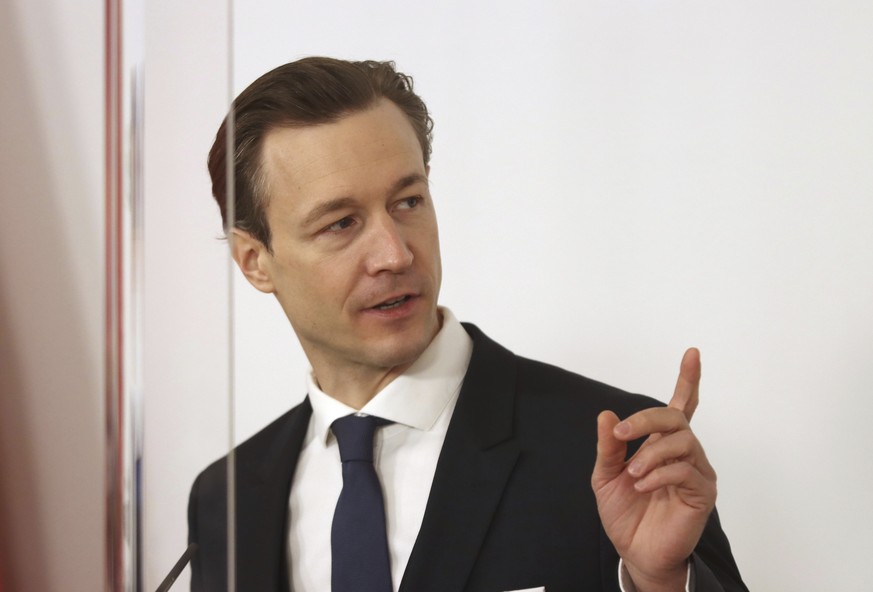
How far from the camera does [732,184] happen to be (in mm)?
1475

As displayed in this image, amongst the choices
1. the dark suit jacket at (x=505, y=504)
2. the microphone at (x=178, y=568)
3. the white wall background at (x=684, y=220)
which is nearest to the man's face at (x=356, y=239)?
the dark suit jacket at (x=505, y=504)

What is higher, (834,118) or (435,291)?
(834,118)

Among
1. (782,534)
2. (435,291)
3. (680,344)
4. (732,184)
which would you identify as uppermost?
(732,184)

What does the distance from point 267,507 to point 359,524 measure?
122 millimetres

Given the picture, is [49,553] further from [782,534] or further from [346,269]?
[782,534]

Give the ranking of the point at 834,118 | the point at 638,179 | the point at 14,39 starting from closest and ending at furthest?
1. the point at 14,39
2. the point at 834,118
3. the point at 638,179

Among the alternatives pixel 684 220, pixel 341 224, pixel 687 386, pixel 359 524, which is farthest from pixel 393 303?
pixel 684 220

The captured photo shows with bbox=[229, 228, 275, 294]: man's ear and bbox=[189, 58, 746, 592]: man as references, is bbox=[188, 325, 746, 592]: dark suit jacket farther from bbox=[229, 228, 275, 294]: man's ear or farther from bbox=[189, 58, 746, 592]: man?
bbox=[229, 228, 275, 294]: man's ear

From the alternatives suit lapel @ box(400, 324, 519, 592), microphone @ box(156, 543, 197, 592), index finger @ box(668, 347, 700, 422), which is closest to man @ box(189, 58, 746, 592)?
suit lapel @ box(400, 324, 519, 592)

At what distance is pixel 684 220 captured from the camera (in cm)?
150

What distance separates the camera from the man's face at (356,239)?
1013 millimetres

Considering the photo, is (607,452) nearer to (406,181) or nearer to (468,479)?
(468,479)

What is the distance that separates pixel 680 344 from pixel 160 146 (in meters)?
1.24

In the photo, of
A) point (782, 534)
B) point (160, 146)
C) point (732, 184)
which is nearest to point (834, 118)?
point (732, 184)
